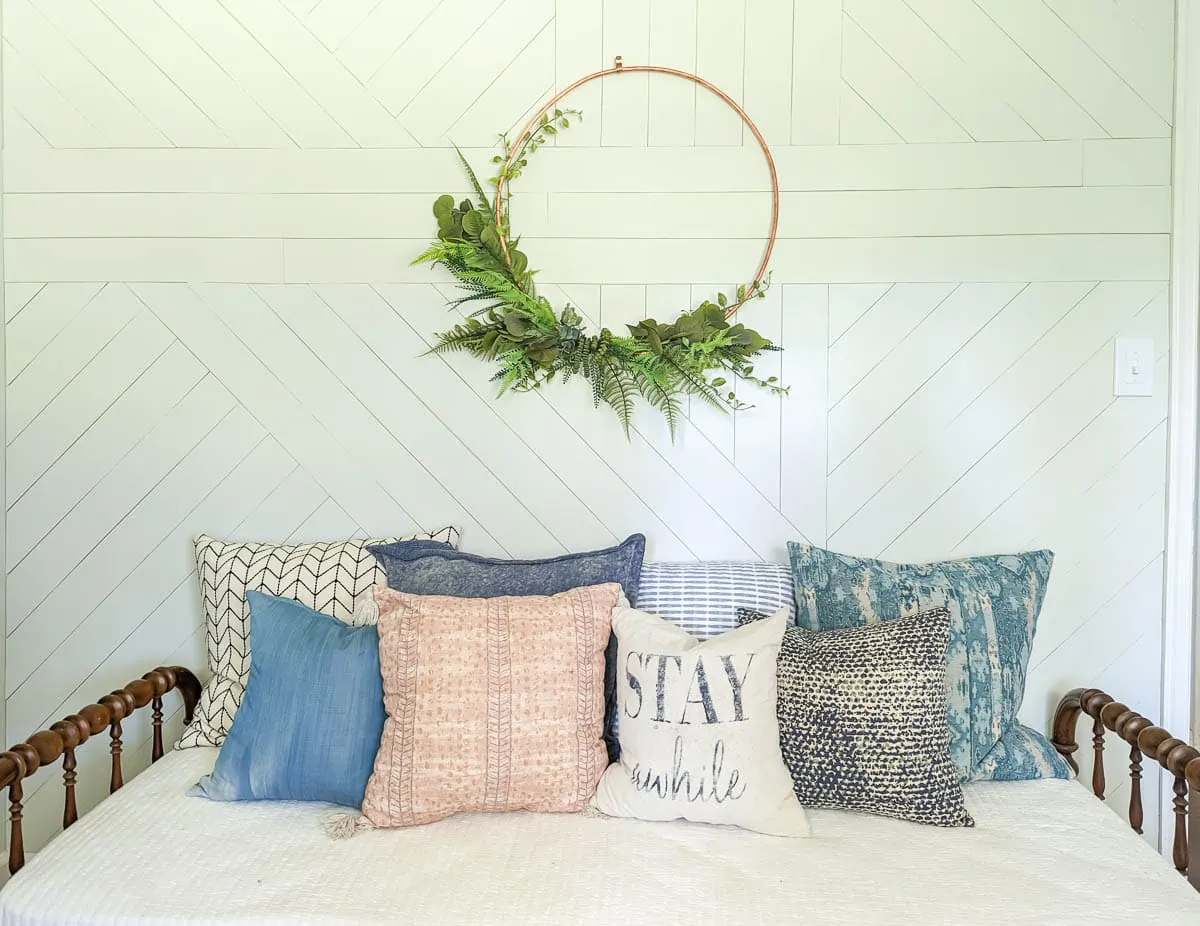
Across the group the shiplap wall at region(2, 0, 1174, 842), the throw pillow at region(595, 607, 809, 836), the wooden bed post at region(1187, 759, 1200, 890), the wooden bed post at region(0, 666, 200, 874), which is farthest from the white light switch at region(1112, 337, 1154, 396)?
the wooden bed post at region(0, 666, 200, 874)

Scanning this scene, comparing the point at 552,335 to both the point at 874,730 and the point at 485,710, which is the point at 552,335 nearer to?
the point at 485,710

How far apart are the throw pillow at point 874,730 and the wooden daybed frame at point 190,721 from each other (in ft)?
1.22

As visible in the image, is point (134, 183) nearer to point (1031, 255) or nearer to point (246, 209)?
point (246, 209)

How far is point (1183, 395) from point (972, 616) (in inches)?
27.2

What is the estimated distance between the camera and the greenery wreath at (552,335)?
194cm

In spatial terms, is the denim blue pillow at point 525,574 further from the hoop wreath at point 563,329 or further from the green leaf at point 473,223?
the green leaf at point 473,223

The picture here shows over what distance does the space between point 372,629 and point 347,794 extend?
0.29 m

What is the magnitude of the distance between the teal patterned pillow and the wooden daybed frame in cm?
16

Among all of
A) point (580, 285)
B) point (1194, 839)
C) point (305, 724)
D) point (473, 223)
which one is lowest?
point (1194, 839)

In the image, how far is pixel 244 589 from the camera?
1.92 metres

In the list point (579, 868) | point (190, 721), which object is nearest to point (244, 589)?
point (190, 721)

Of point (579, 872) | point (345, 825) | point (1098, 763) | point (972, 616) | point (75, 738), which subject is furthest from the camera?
point (1098, 763)

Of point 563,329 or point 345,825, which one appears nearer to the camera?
point 345,825

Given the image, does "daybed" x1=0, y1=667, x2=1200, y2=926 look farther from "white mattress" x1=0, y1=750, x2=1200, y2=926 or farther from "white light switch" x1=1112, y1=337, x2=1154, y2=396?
"white light switch" x1=1112, y1=337, x2=1154, y2=396
